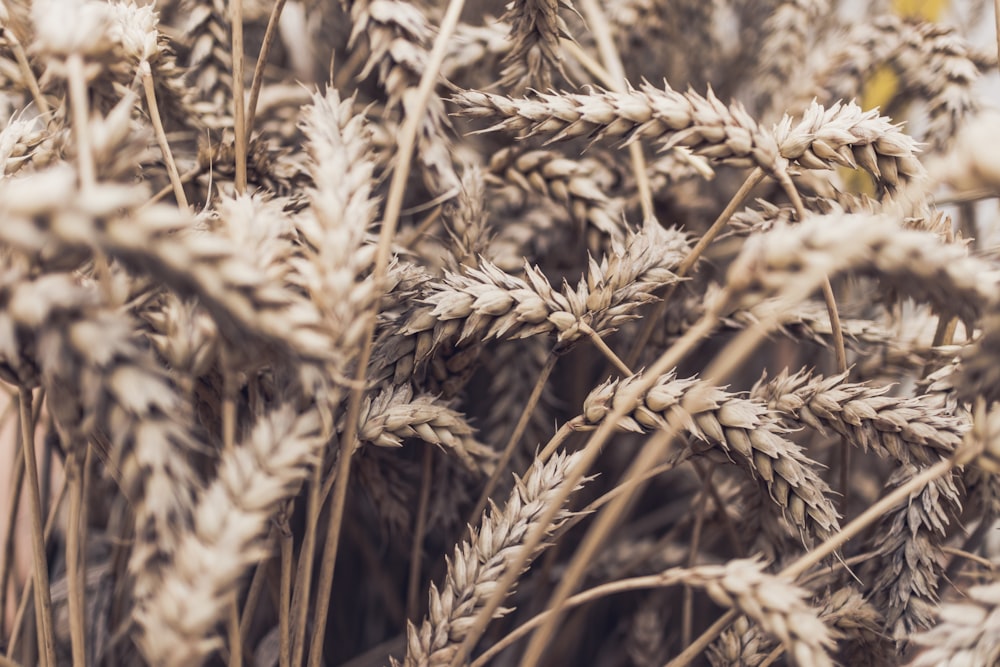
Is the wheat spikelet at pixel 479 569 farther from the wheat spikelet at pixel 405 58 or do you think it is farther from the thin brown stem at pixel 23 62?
the thin brown stem at pixel 23 62

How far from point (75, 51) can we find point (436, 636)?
49 centimetres

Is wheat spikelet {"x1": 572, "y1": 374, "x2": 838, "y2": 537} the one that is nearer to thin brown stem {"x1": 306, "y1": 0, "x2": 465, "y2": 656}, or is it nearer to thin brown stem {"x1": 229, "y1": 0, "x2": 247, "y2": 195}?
thin brown stem {"x1": 306, "y1": 0, "x2": 465, "y2": 656}

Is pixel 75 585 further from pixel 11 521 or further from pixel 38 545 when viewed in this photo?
pixel 11 521

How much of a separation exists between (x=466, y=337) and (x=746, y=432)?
0.25 m

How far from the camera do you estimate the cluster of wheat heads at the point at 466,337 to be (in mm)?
409

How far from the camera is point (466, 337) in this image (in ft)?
2.06

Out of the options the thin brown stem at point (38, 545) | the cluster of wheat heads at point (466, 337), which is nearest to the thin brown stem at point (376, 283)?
the cluster of wheat heads at point (466, 337)

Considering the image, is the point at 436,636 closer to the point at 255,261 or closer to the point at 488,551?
the point at 488,551

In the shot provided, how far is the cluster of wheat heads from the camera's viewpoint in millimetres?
409

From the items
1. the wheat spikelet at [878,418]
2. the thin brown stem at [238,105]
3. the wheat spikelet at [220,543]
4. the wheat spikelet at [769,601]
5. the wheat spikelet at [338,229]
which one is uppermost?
the thin brown stem at [238,105]

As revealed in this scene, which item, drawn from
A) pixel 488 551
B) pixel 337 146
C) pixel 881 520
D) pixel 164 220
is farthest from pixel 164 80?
pixel 881 520

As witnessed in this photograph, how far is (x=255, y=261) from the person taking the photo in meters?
0.44

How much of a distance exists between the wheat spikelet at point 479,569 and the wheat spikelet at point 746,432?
70mm

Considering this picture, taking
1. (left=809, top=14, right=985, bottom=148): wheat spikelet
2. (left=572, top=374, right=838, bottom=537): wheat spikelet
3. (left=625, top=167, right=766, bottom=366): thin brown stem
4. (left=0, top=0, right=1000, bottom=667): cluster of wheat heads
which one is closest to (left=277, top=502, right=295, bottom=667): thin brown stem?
(left=0, top=0, right=1000, bottom=667): cluster of wheat heads
